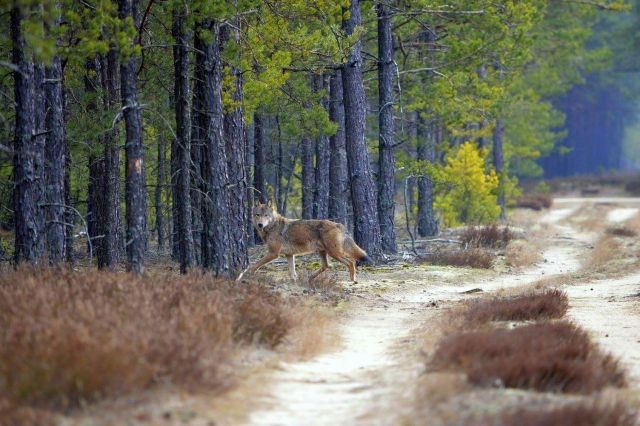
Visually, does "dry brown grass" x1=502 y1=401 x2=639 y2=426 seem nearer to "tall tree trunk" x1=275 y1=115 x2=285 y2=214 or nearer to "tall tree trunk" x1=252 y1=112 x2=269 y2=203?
"tall tree trunk" x1=275 y1=115 x2=285 y2=214

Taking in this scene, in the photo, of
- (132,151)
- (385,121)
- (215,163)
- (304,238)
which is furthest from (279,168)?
(132,151)

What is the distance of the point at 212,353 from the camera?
28.2 ft

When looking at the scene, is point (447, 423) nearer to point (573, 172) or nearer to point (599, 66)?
point (599, 66)

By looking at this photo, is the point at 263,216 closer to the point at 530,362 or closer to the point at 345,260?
the point at 345,260

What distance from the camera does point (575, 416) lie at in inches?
270

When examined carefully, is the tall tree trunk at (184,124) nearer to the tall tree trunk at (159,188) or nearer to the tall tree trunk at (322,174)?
the tall tree trunk at (159,188)

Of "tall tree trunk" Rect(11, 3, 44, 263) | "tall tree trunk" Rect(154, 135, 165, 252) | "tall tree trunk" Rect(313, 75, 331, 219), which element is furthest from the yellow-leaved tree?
"tall tree trunk" Rect(11, 3, 44, 263)

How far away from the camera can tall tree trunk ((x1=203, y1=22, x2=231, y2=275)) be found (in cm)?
1498

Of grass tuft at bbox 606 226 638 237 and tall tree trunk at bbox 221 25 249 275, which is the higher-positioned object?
tall tree trunk at bbox 221 25 249 275

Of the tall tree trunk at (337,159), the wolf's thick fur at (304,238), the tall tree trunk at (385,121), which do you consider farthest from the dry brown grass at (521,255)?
the wolf's thick fur at (304,238)

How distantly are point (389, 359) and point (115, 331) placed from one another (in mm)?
3709

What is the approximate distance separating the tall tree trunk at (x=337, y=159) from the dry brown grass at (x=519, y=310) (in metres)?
13.3

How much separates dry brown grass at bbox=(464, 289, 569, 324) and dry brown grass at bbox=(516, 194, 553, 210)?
130 ft

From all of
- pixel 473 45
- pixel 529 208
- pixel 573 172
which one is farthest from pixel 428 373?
pixel 573 172
